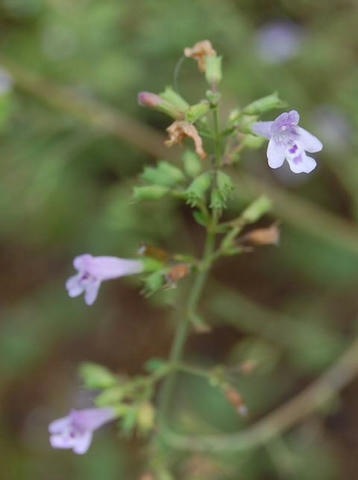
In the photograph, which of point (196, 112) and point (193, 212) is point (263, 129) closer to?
point (196, 112)

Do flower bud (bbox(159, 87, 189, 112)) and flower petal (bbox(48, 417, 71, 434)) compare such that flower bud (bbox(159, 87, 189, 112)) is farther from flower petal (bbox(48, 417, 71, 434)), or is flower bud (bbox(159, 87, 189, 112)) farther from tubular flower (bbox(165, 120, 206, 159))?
flower petal (bbox(48, 417, 71, 434))

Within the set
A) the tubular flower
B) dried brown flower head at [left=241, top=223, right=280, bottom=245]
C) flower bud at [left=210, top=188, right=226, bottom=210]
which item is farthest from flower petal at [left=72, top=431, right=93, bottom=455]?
the tubular flower

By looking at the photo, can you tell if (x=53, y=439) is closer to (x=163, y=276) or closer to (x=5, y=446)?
(x=163, y=276)

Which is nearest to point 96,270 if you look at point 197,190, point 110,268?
point 110,268

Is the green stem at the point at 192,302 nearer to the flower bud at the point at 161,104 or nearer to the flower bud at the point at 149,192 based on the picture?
the flower bud at the point at 149,192

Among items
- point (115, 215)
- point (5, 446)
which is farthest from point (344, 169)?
point (5, 446)

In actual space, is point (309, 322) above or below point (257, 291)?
below
